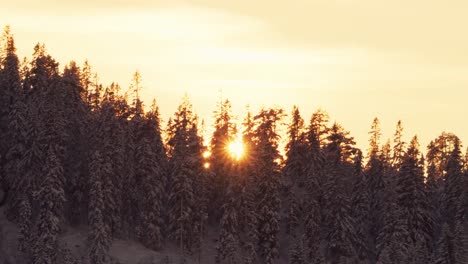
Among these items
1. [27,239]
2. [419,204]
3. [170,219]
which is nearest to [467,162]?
[419,204]

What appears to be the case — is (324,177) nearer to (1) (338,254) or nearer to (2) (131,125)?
(1) (338,254)

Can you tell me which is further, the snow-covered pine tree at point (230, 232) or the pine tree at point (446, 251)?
the snow-covered pine tree at point (230, 232)

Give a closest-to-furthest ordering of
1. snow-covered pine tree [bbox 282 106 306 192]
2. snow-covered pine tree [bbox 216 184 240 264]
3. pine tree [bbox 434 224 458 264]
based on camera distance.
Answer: pine tree [bbox 434 224 458 264]
snow-covered pine tree [bbox 216 184 240 264]
snow-covered pine tree [bbox 282 106 306 192]

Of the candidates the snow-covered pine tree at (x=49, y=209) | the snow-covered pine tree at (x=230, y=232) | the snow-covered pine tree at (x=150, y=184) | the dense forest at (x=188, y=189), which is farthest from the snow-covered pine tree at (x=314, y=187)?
the snow-covered pine tree at (x=49, y=209)

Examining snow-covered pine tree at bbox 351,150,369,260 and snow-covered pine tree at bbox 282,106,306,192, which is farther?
snow-covered pine tree at bbox 282,106,306,192

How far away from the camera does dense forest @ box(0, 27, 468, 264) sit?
71688 mm

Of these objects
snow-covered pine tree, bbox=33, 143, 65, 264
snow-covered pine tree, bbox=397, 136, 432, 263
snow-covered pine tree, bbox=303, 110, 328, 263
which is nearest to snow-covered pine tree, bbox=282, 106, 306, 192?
snow-covered pine tree, bbox=303, 110, 328, 263

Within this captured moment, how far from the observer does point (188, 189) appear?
77.5 metres

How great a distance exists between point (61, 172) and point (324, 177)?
114ft

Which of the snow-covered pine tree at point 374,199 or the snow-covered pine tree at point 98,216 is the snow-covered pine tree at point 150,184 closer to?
the snow-covered pine tree at point 98,216

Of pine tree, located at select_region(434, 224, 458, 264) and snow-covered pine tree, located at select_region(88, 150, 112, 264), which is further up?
snow-covered pine tree, located at select_region(88, 150, 112, 264)

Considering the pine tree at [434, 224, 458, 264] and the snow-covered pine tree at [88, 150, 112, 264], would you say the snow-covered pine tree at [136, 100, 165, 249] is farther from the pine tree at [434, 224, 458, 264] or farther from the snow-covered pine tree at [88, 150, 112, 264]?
the pine tree at [434, 224, 458, 264]

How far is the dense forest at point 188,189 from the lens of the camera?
7169 centimetres

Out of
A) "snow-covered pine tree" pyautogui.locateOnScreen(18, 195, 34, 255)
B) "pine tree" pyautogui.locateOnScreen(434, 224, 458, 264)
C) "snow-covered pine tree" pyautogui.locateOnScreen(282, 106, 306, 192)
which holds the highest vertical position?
"snow-covered pine tree" pyautogui.locateOnScreen(282, 106, 306, 192)
